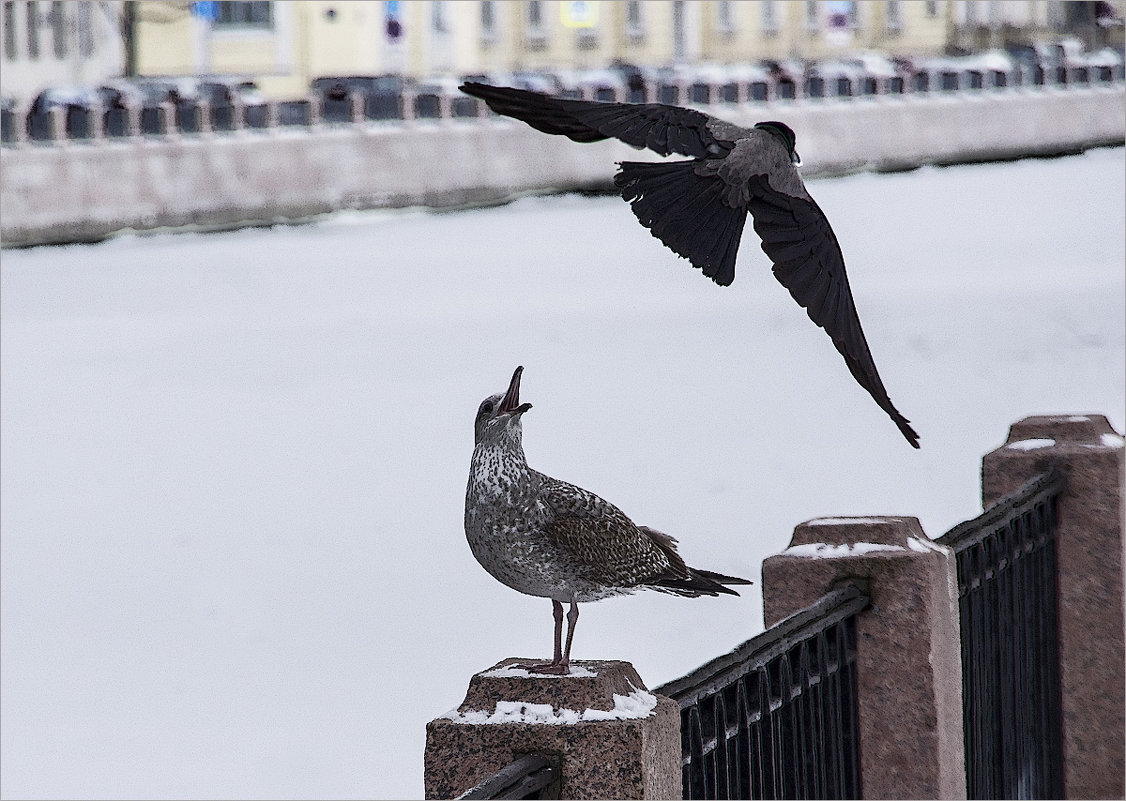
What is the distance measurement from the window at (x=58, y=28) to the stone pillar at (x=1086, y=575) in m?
26.6

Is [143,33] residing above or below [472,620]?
above

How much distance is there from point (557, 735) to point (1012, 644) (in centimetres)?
271

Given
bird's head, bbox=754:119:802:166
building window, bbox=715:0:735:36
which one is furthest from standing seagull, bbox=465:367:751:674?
building window, bbox=715:0:735:36

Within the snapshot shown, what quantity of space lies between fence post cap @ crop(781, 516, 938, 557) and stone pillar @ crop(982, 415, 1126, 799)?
1.36 meters

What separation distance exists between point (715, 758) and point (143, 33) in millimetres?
29703

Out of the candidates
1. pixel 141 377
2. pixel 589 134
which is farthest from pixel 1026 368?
pixel 589 134

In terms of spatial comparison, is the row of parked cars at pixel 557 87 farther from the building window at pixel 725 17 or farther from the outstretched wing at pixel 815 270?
the outstretched wing at pixel 815 270

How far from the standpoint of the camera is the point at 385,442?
13.7 metres

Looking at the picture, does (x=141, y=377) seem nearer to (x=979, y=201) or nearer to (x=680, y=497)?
(x=680, y=497)

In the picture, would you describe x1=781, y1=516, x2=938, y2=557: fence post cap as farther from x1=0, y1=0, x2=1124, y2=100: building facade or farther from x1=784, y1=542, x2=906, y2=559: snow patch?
x1=0, y1=0, x2=1124, y2=100: building facade

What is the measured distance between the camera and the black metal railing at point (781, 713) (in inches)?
119

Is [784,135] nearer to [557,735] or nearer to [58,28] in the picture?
[557,735]

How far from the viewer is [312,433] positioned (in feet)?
46.4

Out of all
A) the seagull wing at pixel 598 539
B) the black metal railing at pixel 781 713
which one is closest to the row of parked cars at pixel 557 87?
the black metal railing at pixel 781 713
